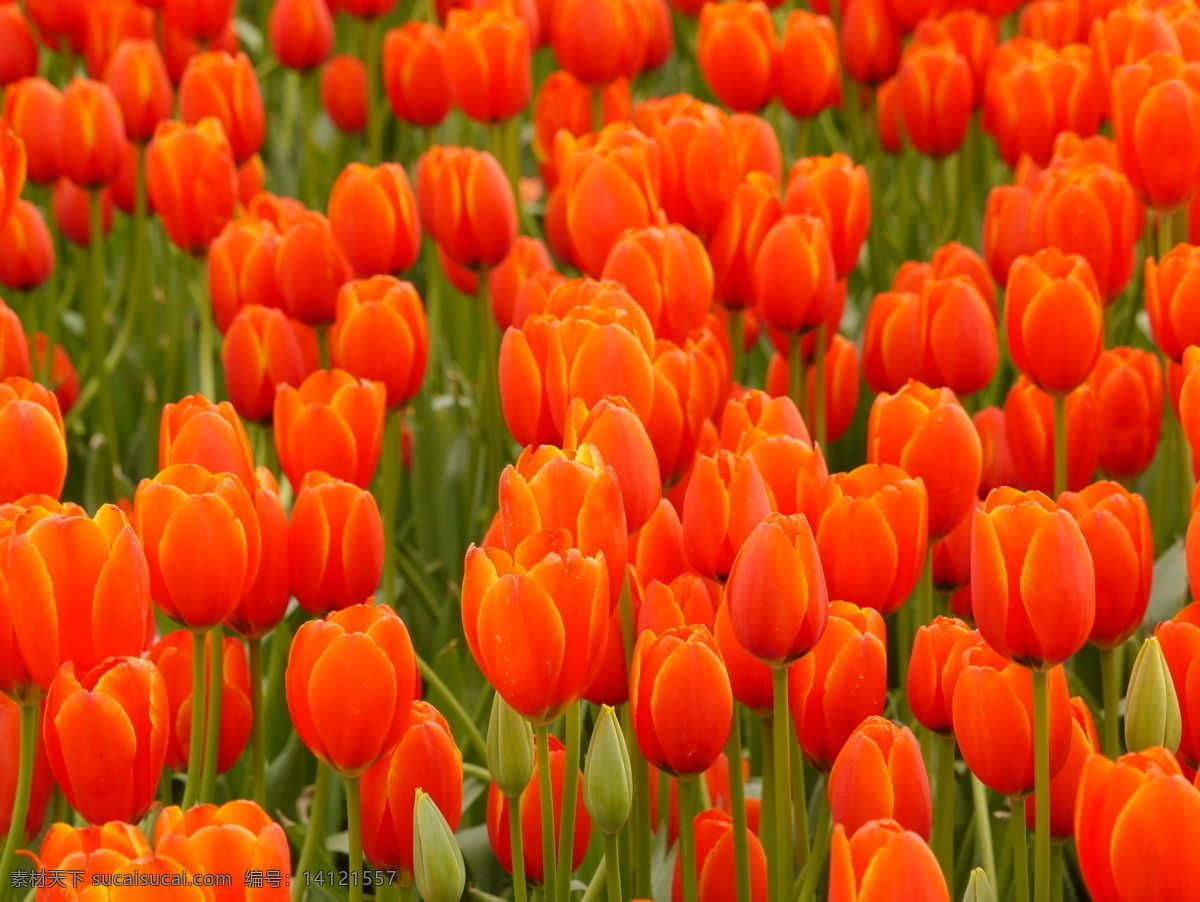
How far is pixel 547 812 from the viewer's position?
3.27 ft

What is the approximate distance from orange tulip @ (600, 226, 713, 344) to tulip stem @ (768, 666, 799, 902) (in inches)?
18.7

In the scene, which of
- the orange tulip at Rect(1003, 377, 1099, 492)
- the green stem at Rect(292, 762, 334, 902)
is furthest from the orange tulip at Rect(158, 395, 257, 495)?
the orange tulip at Rect(1003, 377, 1099, 492)

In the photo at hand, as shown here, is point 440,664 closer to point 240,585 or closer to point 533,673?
point 240,585

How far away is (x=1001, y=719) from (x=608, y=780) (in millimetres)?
244

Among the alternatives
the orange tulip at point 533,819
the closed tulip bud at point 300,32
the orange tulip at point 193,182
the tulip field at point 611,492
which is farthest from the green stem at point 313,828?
the closed tulip bud at point 300,32

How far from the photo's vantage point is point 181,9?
7.73 ft

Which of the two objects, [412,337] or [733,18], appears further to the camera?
[733,18]

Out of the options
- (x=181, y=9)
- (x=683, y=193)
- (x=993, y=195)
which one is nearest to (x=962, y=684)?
(x=683, y=193)

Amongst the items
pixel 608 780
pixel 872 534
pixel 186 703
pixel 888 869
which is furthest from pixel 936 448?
pixel 186 703

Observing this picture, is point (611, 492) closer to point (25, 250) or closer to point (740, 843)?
point (740, 843)

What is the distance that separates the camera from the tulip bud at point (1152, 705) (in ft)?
3.18

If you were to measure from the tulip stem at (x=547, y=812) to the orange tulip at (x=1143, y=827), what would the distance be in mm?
330

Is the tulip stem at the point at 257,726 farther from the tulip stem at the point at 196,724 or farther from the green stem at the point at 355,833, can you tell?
the green stem at the point at 355,833

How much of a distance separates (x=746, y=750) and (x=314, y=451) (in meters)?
0.56
